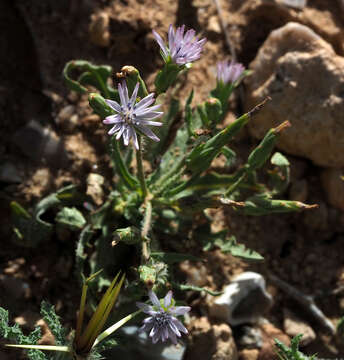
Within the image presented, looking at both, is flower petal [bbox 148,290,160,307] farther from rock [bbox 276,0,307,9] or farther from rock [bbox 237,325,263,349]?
rock [bbox 276,0,307,9]

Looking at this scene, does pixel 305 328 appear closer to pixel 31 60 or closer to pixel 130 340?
pixel 130 340

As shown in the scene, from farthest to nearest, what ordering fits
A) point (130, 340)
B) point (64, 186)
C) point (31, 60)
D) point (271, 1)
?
point (271, 1) < point (31, 60) < point (64, 186) < point (130, 340)

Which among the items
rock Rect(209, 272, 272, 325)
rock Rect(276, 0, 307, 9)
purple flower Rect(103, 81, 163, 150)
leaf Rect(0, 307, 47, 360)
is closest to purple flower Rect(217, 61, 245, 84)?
purple flower Rect(103, 81, 163, 150)

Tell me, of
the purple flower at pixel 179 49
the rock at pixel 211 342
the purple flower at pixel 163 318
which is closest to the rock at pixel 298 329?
the rock at pixel 211 342

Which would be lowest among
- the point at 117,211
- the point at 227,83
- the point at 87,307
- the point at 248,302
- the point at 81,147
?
the point at 248,302

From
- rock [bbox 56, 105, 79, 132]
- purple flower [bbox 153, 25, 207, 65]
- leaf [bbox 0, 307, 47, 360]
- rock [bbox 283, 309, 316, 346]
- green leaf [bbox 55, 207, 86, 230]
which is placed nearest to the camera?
leaf [bbox 0, 307, 47, 360]

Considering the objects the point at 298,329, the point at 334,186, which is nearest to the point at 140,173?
the point at 298,329

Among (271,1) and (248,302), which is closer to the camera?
(248,302)

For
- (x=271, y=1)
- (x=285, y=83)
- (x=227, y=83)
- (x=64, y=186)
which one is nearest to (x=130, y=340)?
(x=64, y=186)
